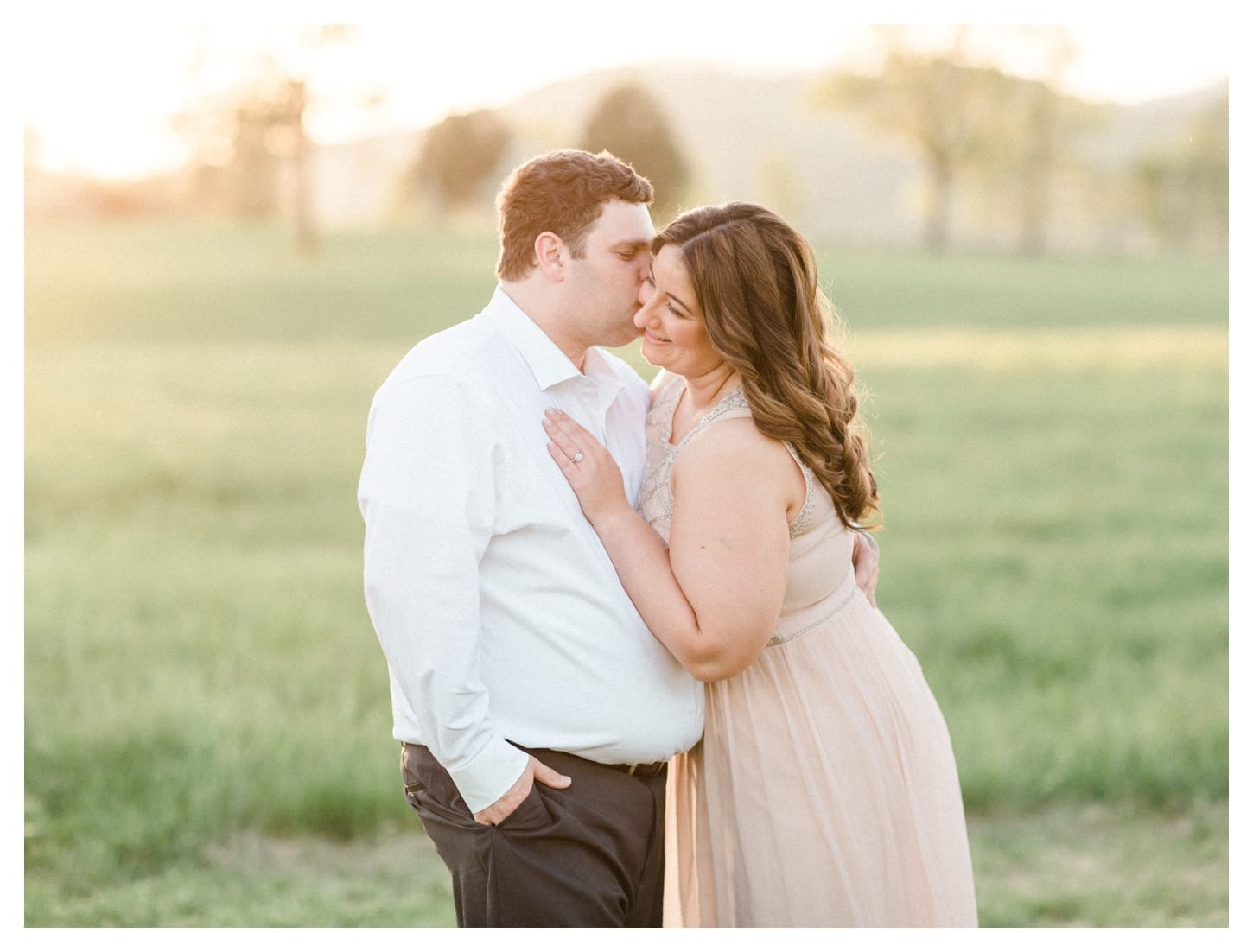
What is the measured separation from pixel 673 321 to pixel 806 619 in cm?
75

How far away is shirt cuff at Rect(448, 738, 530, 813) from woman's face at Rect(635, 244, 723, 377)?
34.6 inches

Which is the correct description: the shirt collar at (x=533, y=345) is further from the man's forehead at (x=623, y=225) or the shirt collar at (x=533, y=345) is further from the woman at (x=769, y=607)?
the man's forehead at (x=623, y=225)

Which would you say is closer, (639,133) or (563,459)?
(563,459)

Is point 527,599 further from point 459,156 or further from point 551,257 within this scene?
point 459,156

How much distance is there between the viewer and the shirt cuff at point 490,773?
2547 millimetres

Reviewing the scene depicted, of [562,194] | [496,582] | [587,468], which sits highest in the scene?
[562,194]

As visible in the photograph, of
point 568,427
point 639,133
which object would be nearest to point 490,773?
point 568,427

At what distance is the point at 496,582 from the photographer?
8.68ft

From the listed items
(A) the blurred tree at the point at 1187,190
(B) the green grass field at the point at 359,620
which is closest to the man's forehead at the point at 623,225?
(B) the green grass field at the point at 359,620

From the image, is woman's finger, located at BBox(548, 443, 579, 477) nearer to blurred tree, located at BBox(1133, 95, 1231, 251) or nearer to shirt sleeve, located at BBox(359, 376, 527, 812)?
shirt sleeve, located at BBox(359, 376, 527, 812)

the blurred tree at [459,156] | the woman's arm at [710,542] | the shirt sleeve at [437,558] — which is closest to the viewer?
the shirt sleeve at [437,558]

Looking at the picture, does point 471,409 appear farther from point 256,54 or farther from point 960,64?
point 960,64

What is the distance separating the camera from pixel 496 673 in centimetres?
267
